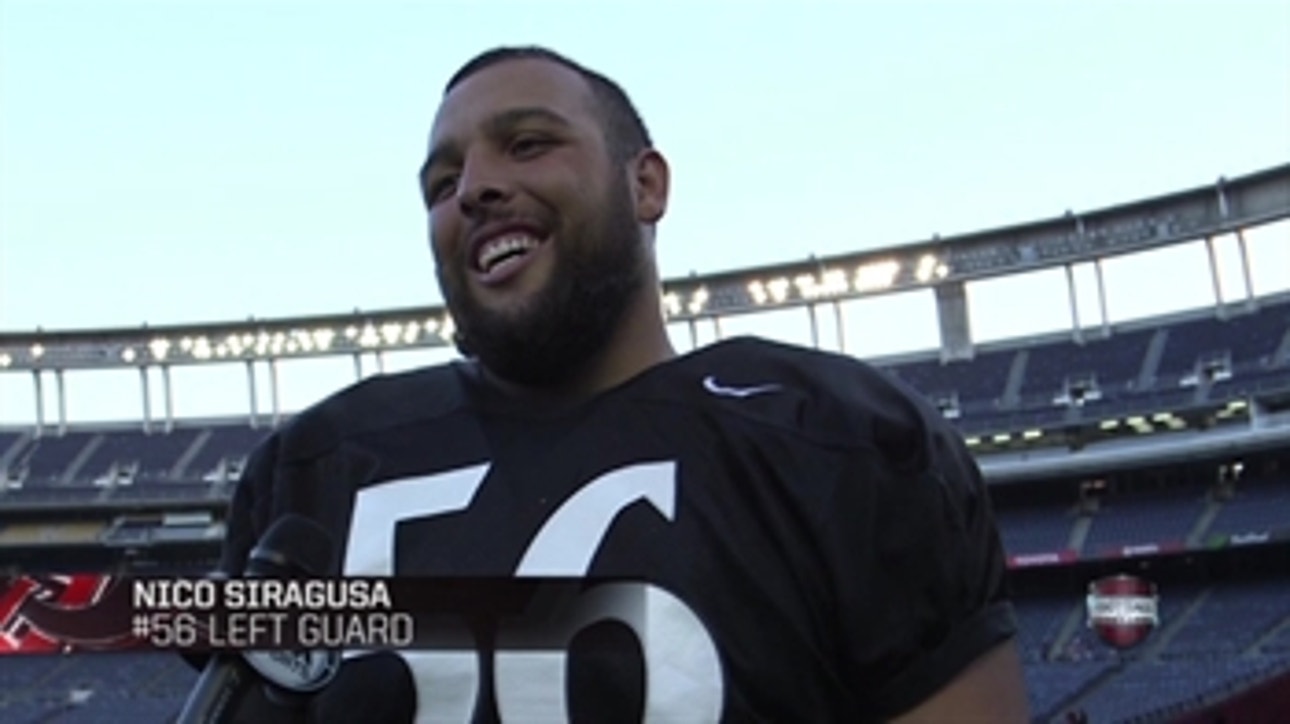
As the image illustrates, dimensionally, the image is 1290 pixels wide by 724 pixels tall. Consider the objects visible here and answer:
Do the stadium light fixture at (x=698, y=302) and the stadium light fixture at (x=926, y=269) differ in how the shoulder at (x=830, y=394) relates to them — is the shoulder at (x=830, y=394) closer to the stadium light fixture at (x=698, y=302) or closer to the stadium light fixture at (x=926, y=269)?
the stadium light fixture at (x=926, y=269)

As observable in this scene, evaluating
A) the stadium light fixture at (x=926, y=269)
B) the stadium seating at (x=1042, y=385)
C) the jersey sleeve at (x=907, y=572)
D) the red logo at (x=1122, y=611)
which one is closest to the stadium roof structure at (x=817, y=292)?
the stadium light fixture at (x=926, y=269)

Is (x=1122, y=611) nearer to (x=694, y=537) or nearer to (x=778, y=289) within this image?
(x=778, y=289)

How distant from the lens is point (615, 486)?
173 cm

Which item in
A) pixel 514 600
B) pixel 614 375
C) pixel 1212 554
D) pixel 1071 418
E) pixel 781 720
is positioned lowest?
pixel 1212 554

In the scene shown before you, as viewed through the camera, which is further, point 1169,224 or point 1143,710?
point 1169,224

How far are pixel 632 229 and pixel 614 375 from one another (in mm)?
215

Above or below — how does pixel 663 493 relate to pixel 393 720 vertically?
above

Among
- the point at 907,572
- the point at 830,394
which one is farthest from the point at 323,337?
the point at 907,572

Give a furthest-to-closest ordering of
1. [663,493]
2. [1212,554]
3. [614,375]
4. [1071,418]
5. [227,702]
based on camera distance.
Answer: [1071,418] → [1212,554] → [614,375] → [663,493] → [227,702]

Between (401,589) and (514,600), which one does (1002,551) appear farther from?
(401,589)

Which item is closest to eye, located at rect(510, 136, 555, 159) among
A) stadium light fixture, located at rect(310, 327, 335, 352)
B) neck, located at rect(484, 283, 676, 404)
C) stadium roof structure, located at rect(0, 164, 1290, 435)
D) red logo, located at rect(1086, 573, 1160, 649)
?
neck, located at rect(484, 283, 676, 404)

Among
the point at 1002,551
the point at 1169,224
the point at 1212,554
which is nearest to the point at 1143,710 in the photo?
the point at 1212,554

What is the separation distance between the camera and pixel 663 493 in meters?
1.72

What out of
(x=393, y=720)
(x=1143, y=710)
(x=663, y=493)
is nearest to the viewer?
(x=393, y=720)
